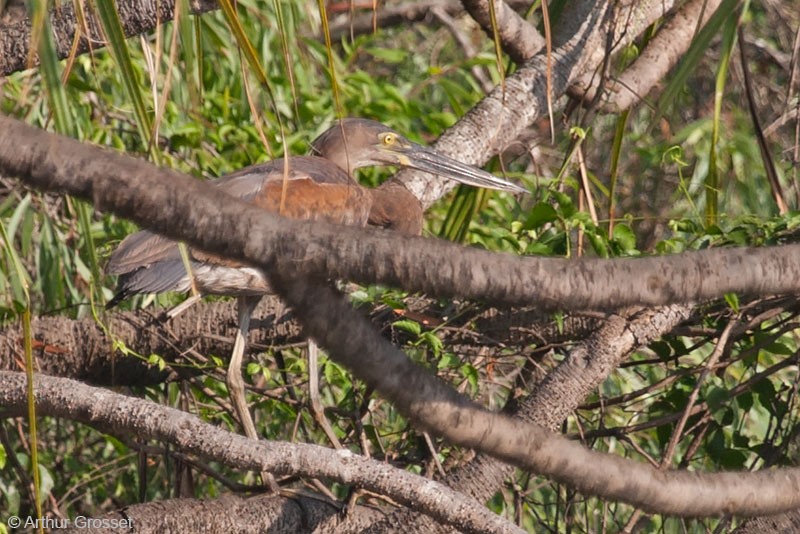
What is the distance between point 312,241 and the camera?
3.59 ft

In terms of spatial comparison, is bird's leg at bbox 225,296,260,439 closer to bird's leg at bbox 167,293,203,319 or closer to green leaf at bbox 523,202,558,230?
bird's leg at bbox 167,293,203,319

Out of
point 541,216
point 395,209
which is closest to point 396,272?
point 541,216

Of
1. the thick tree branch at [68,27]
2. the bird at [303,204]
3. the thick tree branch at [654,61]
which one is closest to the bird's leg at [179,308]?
the bird at [303,204]

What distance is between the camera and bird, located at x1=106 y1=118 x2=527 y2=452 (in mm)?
3244

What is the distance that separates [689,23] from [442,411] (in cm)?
286

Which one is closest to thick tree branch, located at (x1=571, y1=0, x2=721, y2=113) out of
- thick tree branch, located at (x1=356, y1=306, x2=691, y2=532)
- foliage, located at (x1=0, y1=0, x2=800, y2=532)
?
foliage, located at (x1=0, y1=0, x2=800, y2=532)

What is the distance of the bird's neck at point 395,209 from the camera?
3660 mm

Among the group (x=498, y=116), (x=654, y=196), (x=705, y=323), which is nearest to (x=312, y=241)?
(x=705, y=323)

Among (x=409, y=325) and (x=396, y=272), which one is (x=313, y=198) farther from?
(x=396, y=272)

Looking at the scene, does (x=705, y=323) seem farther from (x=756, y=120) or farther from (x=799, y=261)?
(x=799, y=261)

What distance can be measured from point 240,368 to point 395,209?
0.87m

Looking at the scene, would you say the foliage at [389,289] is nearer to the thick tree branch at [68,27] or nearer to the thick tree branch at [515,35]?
the thick tree branch at [68,27]

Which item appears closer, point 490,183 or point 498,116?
point 498,116

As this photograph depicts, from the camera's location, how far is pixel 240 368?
3.09 m
